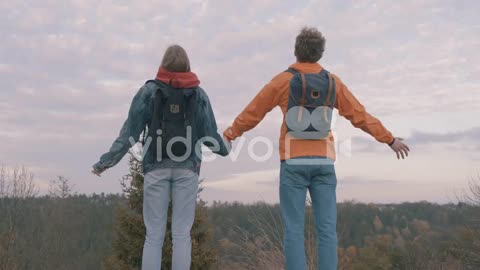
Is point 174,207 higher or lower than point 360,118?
lower

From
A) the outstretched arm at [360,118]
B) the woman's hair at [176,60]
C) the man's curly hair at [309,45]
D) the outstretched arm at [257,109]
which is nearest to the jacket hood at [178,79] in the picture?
the woman's hair at [176,60]

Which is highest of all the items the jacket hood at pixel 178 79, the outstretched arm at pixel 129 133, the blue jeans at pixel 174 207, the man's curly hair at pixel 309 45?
the man's curly hair at pixel 309 45

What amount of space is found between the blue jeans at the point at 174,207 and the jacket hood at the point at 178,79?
64cm

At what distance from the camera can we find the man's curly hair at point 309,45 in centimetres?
415

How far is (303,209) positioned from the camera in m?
3.99

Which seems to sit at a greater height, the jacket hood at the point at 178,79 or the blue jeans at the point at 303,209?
the jacket hood at the point at 178,79

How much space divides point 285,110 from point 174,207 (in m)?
1.11

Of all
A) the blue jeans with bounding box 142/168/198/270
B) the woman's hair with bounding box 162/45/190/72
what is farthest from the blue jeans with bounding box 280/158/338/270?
the woman's hair with bounding box 162/45/190/72

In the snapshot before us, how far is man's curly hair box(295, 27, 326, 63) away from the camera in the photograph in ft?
13.6

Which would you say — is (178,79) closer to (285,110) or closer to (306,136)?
(285,110)

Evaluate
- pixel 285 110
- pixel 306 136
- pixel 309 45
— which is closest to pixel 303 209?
pixel 306 136

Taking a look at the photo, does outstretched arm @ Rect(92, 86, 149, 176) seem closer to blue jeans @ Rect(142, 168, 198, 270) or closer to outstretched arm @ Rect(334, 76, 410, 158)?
blue jeans @ Rect(142, 168, 198, 270)

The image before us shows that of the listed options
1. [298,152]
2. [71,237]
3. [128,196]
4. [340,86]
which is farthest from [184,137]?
[71,237]

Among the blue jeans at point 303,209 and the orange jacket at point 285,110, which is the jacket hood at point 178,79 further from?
the blue jeans at point 303,209
